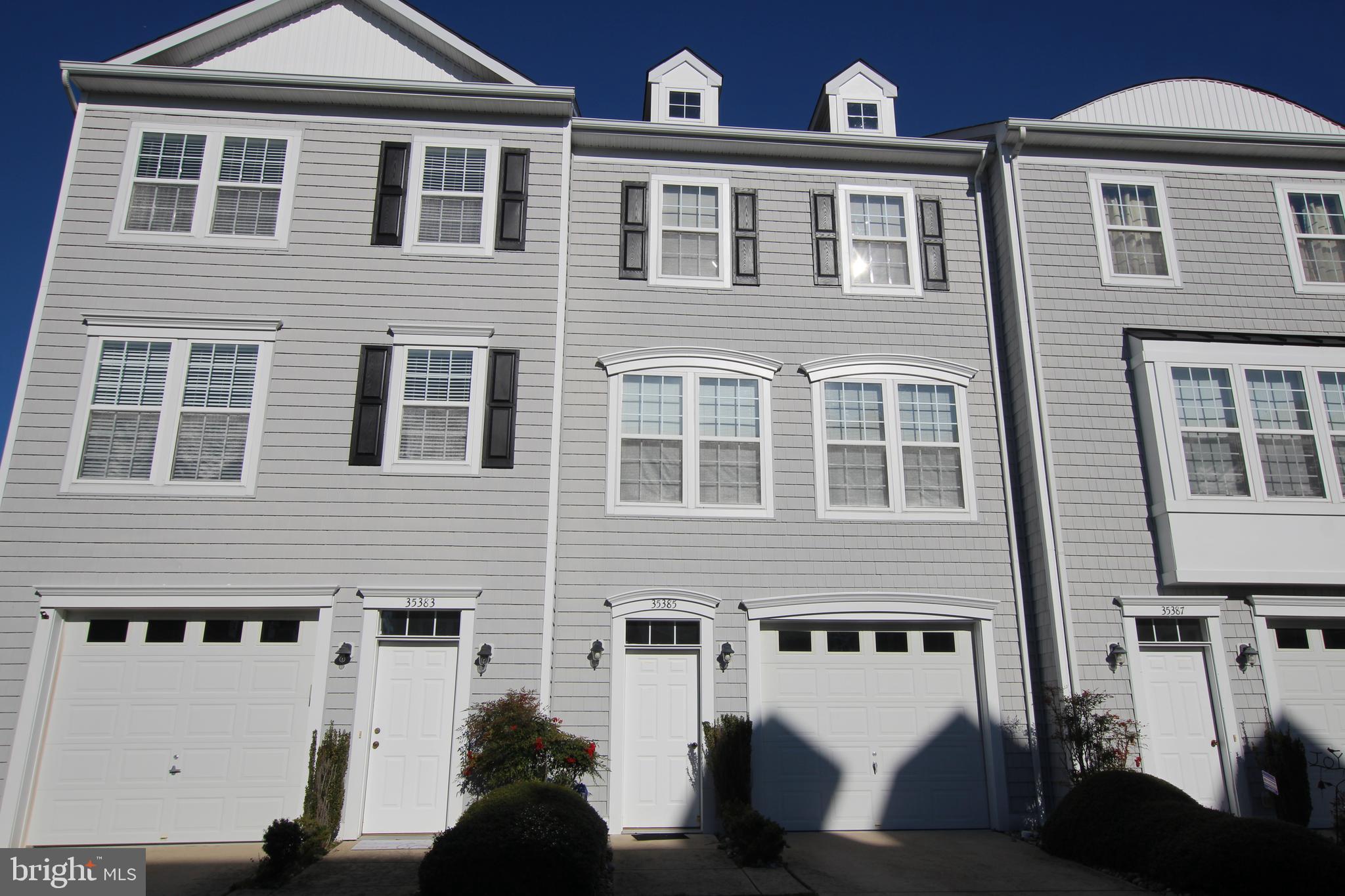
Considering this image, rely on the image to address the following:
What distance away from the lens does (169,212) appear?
11.2 m

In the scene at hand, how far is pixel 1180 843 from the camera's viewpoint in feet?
25.2

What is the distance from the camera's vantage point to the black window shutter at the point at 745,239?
11898 millimetres

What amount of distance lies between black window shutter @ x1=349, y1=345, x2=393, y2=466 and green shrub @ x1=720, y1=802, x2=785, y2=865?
565 cm

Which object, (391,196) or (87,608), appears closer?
(87,608)

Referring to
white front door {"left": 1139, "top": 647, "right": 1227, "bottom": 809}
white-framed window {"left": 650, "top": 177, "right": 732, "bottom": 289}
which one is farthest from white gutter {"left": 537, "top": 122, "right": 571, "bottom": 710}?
white front door {"left": 1139, "top": 647, "right": 1227, "bottom": 809}

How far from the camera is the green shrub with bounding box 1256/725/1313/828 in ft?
32.9

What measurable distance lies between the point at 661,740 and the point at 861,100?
9415 millimetres

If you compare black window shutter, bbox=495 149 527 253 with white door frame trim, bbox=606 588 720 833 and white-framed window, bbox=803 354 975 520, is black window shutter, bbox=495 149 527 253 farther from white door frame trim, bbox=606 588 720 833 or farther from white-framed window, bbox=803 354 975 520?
white door frame trim, bbox=606 588 720 833

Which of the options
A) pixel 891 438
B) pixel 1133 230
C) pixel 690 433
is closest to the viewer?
pixel 690 433

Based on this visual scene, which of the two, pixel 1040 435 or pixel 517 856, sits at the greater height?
pixel 1040 435

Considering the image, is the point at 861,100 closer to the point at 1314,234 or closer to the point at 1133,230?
the point at 1133,230

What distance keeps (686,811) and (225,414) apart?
7.02 metres

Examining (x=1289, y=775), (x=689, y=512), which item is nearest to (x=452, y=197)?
(x=689, y=512)

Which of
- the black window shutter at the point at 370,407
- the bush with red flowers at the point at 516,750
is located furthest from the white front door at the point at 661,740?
the black window shutter at the point at 370,407
